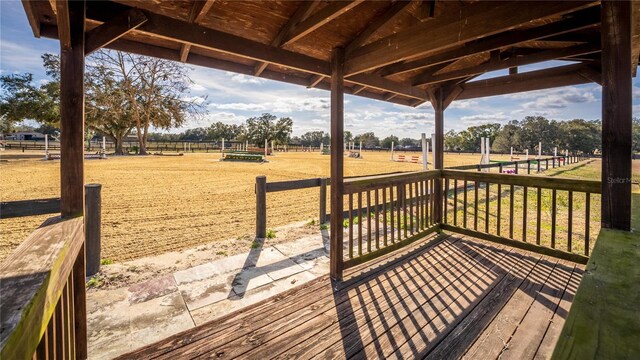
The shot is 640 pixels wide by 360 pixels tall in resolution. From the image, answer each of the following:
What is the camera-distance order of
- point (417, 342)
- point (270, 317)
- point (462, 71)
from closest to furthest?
point (417, 342) → point (270, 317) → point (462, 71)

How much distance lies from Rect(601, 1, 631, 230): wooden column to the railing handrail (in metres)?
1.22

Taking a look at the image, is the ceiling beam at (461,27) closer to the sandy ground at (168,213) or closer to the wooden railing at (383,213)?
the wooden railing at (383,213)

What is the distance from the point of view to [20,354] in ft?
2.28

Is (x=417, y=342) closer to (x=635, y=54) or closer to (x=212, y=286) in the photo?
(x=212, y=286)

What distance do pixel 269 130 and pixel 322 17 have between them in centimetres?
3993

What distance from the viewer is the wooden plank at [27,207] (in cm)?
238

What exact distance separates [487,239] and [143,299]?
415 cm

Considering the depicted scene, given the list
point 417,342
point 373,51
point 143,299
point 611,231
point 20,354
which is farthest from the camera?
point 373,51

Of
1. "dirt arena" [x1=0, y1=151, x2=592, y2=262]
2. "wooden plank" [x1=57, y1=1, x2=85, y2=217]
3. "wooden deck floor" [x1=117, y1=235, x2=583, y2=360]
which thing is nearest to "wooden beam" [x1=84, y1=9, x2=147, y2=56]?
"wooden plank" [x1=57, y1=1, x2=85, y2=217]

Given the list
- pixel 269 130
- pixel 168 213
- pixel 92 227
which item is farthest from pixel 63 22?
pixel 269 130

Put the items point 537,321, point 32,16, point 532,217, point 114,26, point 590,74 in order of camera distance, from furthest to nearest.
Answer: point 532,217
point 590,74
point 537,321
point 114,26
point 32,16

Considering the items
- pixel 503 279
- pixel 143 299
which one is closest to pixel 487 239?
pixel 503 279

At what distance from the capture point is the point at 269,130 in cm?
4094

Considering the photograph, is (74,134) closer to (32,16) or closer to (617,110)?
(32,16)
